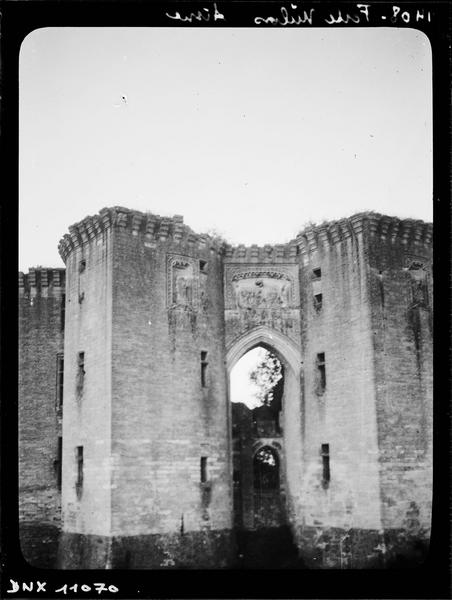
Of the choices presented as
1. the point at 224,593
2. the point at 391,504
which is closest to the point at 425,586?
the point at 224,593

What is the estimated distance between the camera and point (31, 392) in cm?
2397

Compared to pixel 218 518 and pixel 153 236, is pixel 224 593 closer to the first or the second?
pixel 218 518

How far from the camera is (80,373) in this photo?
70.6 ft

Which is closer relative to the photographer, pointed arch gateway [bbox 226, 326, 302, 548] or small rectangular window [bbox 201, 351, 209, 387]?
small rectangular window [bbox 201, 351, 209, 387]

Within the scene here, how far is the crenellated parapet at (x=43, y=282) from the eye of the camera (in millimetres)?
25172

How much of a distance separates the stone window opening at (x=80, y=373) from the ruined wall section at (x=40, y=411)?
288 centimetres

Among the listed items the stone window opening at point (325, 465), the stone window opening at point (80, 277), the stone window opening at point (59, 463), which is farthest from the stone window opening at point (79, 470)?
the stone window opening at point (325, 465)

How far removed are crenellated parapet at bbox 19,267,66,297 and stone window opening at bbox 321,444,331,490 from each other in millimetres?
10055

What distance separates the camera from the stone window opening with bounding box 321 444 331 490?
21.5 metres

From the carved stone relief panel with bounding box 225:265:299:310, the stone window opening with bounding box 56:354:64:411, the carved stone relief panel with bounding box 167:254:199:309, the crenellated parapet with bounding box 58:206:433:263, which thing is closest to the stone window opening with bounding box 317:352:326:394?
the carved stone relief panel with bounding box 225:265:299:310

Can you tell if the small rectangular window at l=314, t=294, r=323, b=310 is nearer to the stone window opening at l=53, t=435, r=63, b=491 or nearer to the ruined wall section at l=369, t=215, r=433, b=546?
the ruined wall section at l=369, t=215, r=433, b=546

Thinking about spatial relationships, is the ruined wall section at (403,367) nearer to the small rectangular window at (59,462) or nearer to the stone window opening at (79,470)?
the stone window opening at (79,470)

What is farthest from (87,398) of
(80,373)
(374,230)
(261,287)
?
(374,230)

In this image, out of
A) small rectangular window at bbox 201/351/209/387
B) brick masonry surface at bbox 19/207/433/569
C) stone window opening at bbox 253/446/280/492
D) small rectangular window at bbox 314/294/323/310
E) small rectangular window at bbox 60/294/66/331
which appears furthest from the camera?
stone window opening at bbox 253/446/280/492
